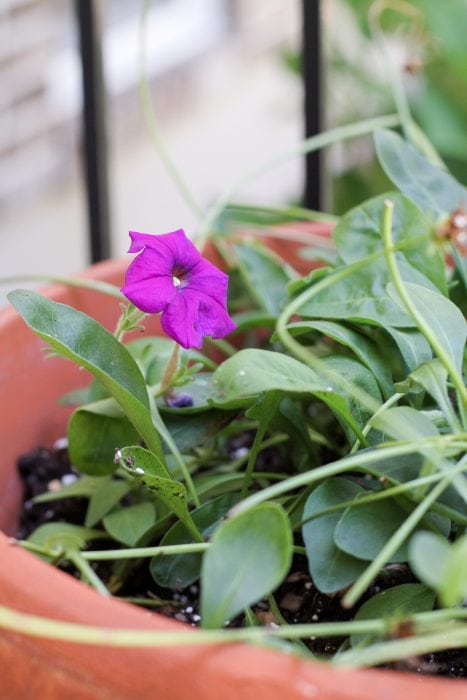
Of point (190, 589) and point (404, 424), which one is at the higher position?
point (404, 424)

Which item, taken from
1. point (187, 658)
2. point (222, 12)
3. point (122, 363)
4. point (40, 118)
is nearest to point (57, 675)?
point (187, 658)

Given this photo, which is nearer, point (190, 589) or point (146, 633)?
point (146, 633)

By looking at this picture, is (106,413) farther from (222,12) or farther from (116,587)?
(222,12)

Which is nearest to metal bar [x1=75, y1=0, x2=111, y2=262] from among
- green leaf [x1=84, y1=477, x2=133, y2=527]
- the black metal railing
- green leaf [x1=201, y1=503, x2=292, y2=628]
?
the black metal railing

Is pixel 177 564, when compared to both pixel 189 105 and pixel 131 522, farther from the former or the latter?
pixel 189 105

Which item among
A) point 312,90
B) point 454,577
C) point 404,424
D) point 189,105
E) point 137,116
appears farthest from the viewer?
point 189,105

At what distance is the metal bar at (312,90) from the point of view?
963mm

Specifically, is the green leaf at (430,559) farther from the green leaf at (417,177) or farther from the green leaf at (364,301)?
the green leaf at (417,177)

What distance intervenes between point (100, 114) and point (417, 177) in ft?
1.45

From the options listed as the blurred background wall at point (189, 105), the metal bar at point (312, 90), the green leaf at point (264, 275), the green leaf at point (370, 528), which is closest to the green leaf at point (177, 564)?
the green leaf at point (370, 528)

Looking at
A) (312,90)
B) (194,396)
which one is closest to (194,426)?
(194,396)

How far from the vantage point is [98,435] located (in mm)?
575

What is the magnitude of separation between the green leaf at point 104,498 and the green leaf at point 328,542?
0.54 feet

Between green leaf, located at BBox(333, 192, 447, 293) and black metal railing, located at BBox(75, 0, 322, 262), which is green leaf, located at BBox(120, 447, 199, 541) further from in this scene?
black metal railing, located at BBox(75, 0, 322, 262)
